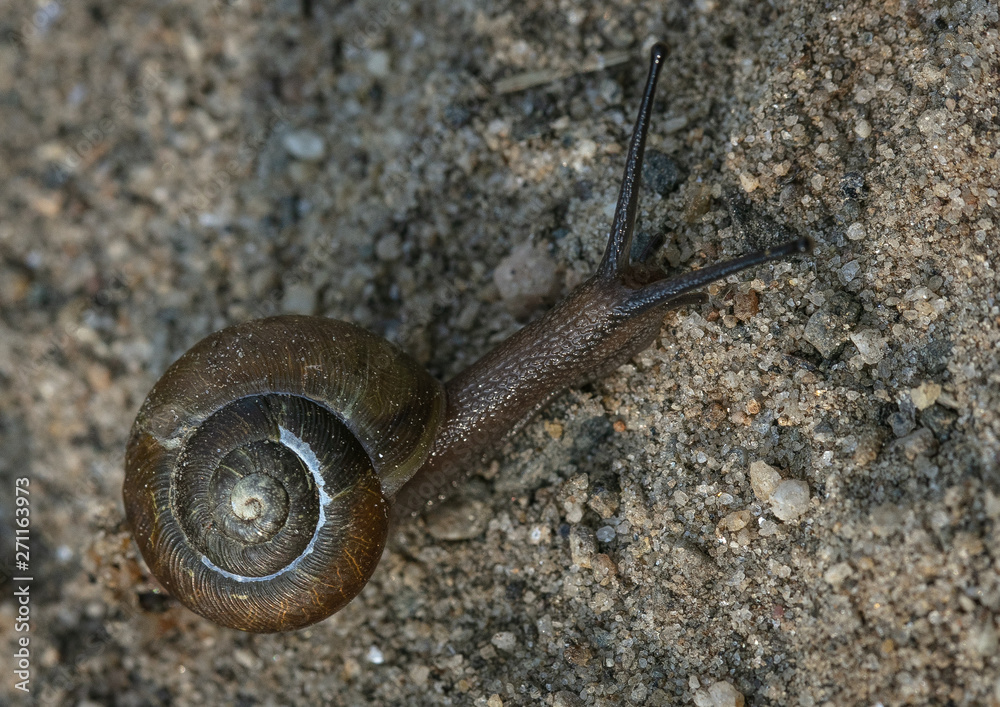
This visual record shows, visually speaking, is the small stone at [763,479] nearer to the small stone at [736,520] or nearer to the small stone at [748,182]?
the small stone at [736,520]

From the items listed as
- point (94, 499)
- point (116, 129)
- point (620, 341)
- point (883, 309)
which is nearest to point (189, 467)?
point (94, 499)

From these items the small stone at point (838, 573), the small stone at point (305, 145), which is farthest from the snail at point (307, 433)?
the small stone at point (305, 145)

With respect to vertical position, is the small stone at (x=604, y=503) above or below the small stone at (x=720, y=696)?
above

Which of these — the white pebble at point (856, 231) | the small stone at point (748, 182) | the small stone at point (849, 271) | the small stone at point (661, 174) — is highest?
the small stone at point (661, 174)

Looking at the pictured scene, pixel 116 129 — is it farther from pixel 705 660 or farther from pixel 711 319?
pixel 705 660

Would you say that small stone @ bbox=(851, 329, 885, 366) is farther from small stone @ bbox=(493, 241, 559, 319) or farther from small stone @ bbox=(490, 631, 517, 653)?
small stone @ bbox=(490, 631, 517, 653)

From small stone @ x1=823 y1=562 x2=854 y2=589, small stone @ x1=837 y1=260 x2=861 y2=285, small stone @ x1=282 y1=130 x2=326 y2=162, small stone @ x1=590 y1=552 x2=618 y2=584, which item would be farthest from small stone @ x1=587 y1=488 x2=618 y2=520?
small stone @ x1=282 y1=130 x2=326 y2=162

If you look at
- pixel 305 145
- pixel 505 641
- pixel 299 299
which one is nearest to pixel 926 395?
pixel 505 641
